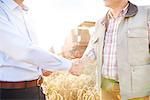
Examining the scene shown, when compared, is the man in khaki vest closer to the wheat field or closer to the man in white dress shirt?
the man in white dress shirt

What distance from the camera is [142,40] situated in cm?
214

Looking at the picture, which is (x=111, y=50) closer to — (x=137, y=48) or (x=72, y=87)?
(x=137, y=48)

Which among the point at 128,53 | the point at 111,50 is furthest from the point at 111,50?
the point at 128,53

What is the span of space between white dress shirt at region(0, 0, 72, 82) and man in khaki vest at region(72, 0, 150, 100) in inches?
16.8

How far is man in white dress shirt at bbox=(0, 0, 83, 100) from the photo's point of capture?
182 centimetres

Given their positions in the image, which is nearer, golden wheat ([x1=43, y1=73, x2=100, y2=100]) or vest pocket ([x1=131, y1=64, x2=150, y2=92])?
vest pocket ([x1=131, y1=64, x2=150, y2=92])

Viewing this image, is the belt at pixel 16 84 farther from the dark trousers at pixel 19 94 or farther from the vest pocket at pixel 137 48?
the vest pocket at pixel 137 48

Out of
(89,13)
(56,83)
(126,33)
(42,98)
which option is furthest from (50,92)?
(89,13)

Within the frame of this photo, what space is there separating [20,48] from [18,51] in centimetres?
2

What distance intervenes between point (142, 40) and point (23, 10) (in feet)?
2.69

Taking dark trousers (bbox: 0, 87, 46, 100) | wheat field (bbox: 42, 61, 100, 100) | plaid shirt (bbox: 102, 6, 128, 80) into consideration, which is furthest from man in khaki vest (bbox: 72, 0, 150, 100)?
wheat field (bbox: 42, 61, 100, 100)

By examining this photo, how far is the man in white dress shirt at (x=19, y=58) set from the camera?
1819mm

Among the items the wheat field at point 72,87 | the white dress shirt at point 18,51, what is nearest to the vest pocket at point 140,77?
the white dress shirt at point 18,51

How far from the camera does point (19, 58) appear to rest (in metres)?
1.83
